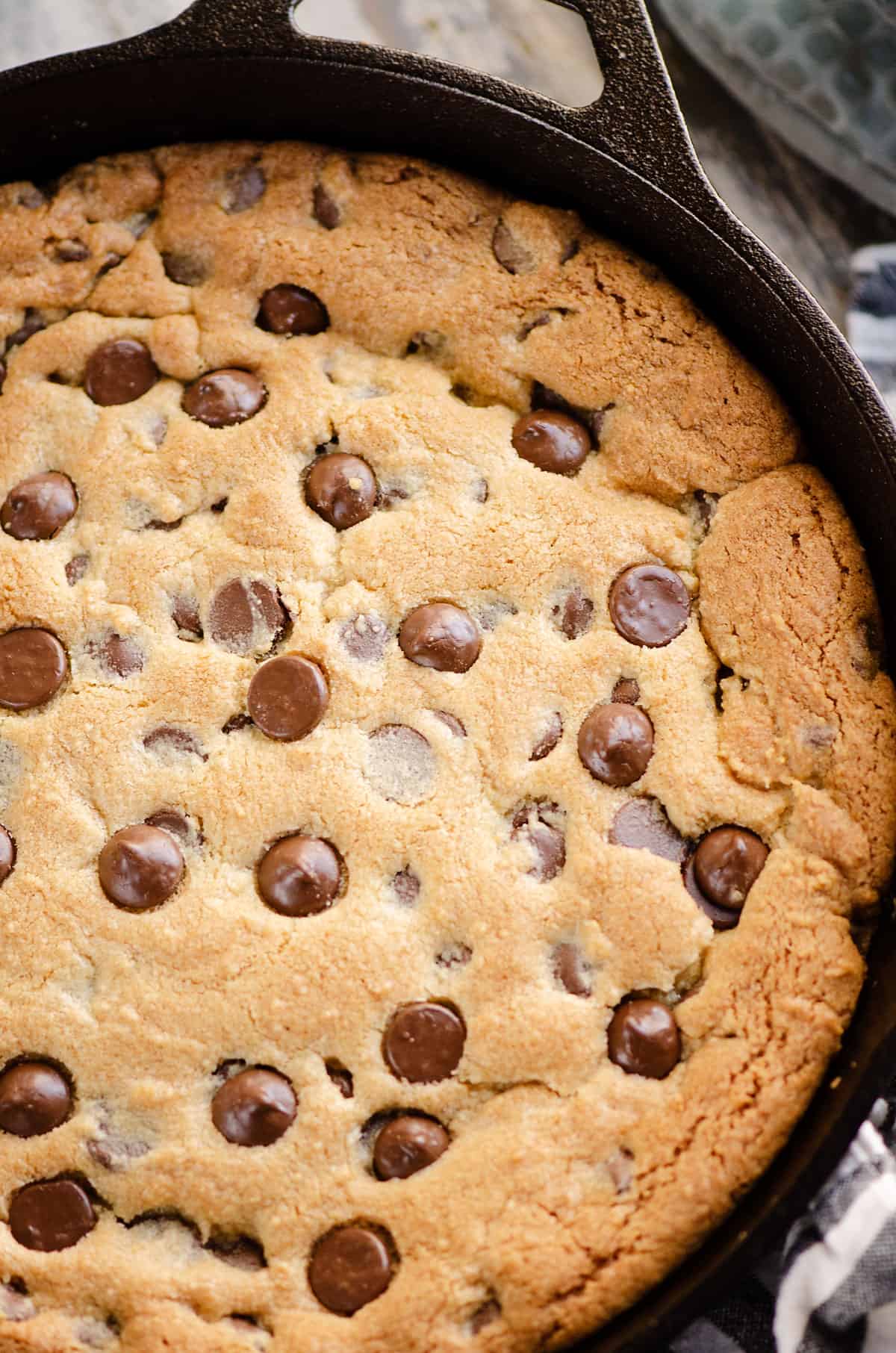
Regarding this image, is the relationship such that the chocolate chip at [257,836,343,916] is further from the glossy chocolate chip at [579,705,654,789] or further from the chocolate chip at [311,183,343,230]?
Answer: the chocolate chip at [311,183,343,230]

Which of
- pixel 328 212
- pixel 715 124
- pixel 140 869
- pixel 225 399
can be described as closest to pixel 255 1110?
pixel 140 869

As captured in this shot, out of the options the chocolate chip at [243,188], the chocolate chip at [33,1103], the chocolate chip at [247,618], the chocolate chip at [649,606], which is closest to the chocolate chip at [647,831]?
the chocolate chip at [649,606]

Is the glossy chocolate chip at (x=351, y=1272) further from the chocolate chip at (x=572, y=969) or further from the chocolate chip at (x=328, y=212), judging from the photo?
the chocolate chip at (x=328, y=212)

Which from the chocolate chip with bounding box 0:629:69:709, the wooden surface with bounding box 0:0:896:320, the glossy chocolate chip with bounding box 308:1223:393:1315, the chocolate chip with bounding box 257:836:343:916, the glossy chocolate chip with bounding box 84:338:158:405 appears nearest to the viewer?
the glossy chocolate chip with bounding box 308:1223:393:1315

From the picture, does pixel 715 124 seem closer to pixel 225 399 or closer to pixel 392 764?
pixel 225 399

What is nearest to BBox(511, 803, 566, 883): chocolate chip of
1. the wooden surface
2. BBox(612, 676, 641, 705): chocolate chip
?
BBox(612, 676, 641, 705): chocolate chip

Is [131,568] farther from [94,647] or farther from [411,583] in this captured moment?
[411,583]
